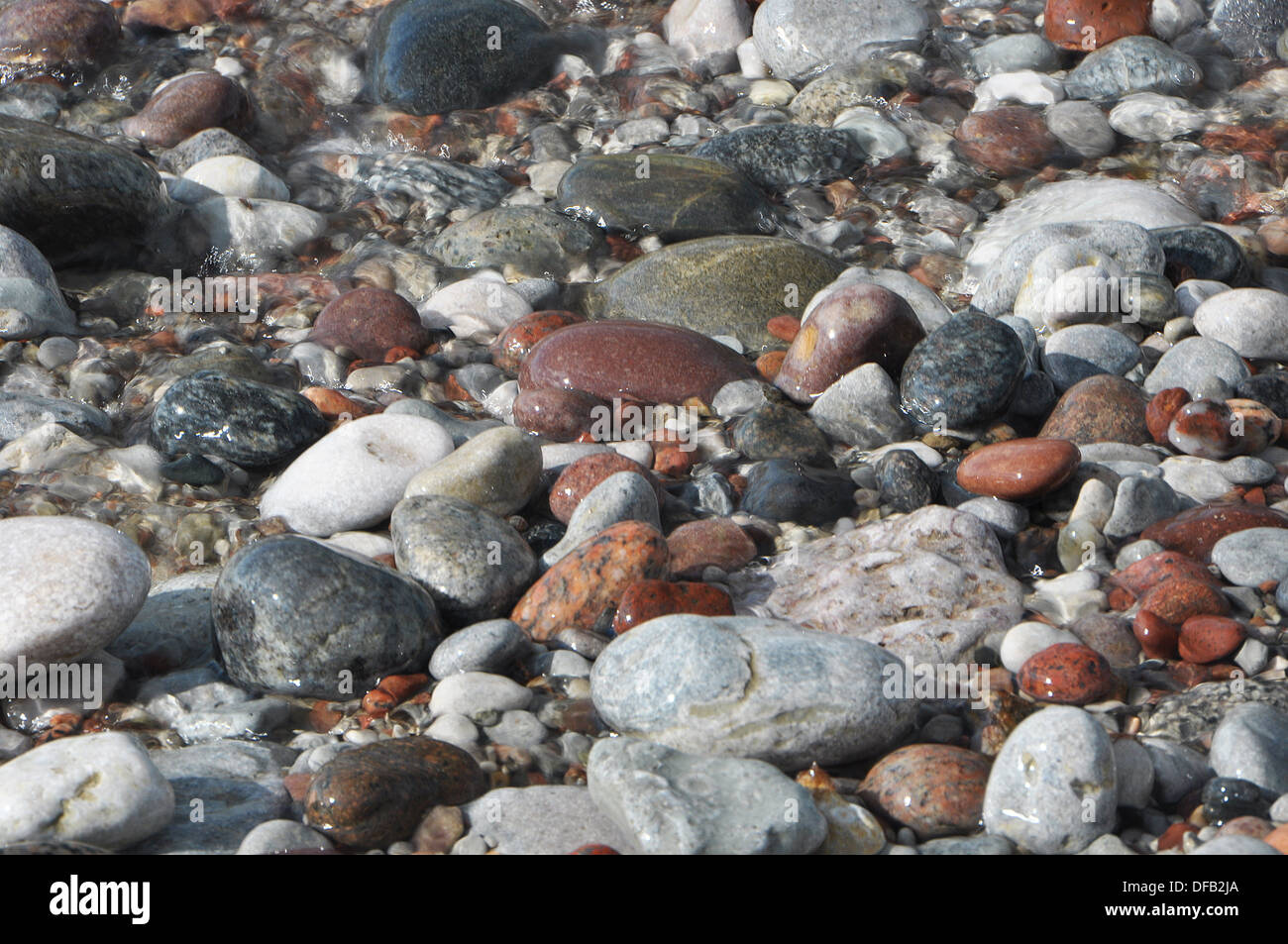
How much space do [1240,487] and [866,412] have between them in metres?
1.60

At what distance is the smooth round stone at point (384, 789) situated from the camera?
335 centimetres

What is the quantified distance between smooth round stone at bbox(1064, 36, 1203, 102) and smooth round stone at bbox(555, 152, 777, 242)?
2779mm

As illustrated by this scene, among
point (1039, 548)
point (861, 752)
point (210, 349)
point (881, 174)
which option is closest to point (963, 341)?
point (1039, 548)

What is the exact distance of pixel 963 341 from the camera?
18.4 feet

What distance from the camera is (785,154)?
826 cm

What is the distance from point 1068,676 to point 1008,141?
5.46 metres

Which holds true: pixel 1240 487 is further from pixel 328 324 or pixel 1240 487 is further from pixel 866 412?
pixel 328 324

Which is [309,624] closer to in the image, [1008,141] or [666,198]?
[666,198]

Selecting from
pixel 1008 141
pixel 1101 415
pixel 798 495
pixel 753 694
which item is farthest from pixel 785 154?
pixel 753 694

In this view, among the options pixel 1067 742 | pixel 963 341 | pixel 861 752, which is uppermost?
pixel 963 341

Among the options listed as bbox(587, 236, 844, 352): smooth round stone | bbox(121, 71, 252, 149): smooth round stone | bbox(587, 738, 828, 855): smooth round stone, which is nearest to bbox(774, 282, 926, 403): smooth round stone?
bbox(587, 236, 844, 352): smooth round stone

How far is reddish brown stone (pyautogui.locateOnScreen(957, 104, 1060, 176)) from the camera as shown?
8312mm
